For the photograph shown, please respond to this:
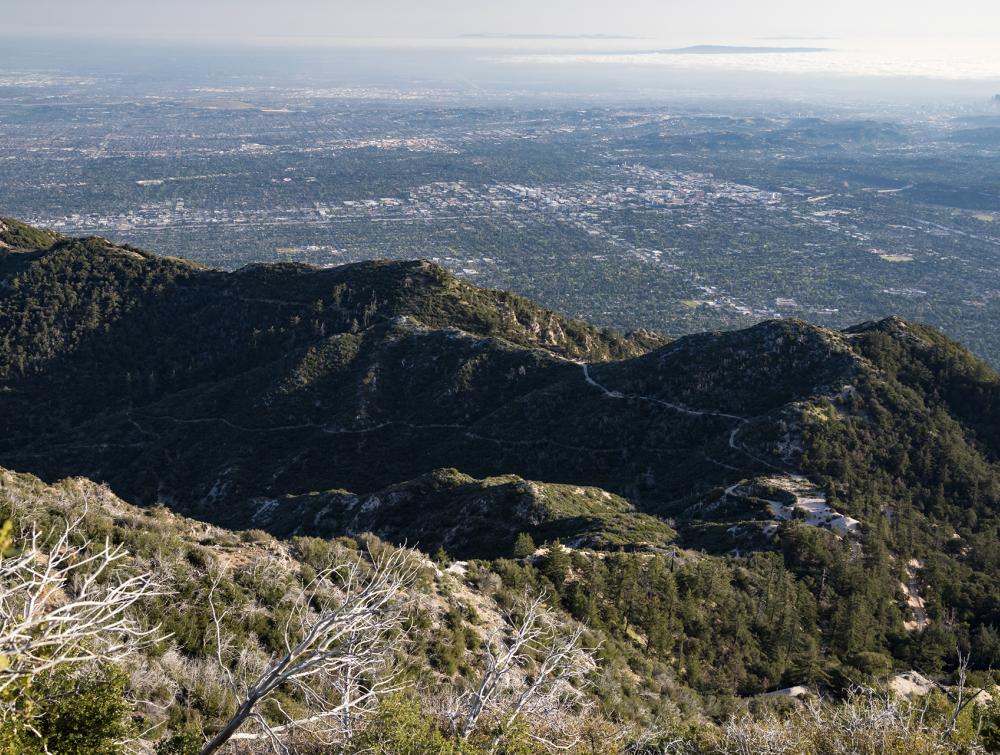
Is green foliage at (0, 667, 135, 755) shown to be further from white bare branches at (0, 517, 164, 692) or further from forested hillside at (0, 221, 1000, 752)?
forested hillside at (0, 221, 1000, 752)

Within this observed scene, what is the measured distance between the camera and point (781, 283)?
168 meters

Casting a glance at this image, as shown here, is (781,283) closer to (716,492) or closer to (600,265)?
(600,265)

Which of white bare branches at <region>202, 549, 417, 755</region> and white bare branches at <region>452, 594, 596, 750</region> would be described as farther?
white bare branches at <region>452, 594, 596, 750</region>

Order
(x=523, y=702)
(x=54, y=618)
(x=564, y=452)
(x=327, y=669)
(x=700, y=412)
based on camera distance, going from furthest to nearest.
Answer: (x=700, y=412) → (x=564, y=452) → (x=523, y=702) → (x=327, y=669) → (x=54, y=618)

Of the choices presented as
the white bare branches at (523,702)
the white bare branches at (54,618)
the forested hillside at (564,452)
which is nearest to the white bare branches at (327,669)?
the white bare branches at (54,618)

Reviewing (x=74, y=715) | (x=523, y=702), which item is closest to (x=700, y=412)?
(x=523, y=702)

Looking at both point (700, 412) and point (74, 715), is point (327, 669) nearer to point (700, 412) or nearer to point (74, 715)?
point (74, 715)

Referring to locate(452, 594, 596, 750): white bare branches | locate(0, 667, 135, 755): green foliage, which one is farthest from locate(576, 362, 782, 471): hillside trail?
locate(0, 667, 135, 755): green foliage

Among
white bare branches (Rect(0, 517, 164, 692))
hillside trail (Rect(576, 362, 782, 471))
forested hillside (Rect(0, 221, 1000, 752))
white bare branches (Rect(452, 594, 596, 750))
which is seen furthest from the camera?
hillside trail (Rect(576, 362, 782, 471))

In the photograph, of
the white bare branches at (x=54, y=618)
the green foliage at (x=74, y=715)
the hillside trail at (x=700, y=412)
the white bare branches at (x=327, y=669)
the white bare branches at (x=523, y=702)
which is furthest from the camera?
the hillside trail at (x=700, y=412)

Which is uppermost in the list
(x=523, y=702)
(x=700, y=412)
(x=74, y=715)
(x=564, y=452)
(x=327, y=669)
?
(x=74, y=715)

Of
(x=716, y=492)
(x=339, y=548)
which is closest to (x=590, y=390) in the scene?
(x=716, y=492)

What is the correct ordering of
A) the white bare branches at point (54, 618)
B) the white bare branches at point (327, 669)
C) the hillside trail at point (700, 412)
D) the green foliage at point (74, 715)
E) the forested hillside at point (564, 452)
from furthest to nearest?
the hillside trail at point (700, 412)
the forested hillside at point (564, 452)
the green foliage at point (74, 715)
the white bare branches at point (327, 669)
the white bare branches at point (54, 618)

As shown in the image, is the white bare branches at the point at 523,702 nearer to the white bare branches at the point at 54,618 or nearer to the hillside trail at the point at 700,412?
the white bare branches at the point at 54,618
